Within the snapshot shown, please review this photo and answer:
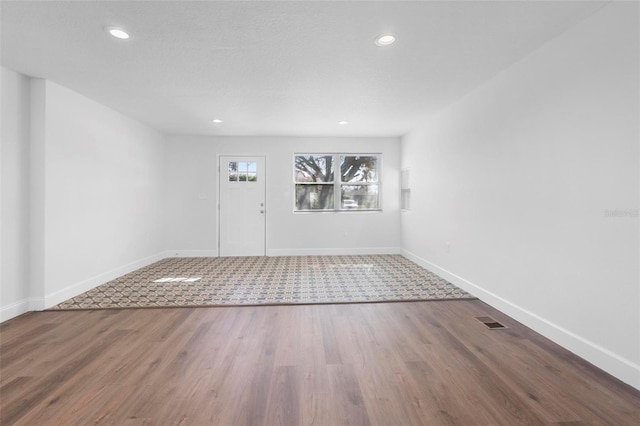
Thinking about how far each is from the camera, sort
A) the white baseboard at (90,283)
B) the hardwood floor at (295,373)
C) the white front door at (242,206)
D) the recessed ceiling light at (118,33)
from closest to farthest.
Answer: the hardwood floor at (295,373) → the recessed ceiling light at (118,33) → the white baseboard at (90,283) → the white front door at (242,206)

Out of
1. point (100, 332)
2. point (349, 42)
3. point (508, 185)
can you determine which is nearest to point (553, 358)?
point (508, 185)

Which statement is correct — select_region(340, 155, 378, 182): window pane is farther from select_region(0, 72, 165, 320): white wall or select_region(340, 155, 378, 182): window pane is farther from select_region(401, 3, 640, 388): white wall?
select_region(0, 72, 165, 320): white wall

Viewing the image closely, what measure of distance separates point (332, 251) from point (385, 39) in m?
4.34

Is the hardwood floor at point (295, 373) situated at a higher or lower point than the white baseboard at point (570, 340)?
lower

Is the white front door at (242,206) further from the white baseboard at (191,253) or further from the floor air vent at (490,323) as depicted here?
the floor air vent at (490,323)

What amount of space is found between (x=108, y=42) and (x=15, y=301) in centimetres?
267

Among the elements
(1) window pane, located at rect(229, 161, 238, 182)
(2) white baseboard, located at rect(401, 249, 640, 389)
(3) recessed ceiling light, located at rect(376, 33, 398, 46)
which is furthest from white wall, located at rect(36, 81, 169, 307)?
(2) white baseboard, located at rect(401, 249, 640, 389)

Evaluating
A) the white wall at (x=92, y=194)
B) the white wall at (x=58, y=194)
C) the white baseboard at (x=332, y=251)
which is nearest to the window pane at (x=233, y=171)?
the white wall at (x=92, y=194)

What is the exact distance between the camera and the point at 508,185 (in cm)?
293

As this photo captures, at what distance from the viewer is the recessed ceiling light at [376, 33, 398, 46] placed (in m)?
2.32

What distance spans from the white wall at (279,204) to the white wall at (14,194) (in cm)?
286

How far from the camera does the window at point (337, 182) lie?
6.18m

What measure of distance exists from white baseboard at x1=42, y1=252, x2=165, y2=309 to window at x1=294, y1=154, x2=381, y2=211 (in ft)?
9.75

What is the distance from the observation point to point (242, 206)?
605 centimetres
